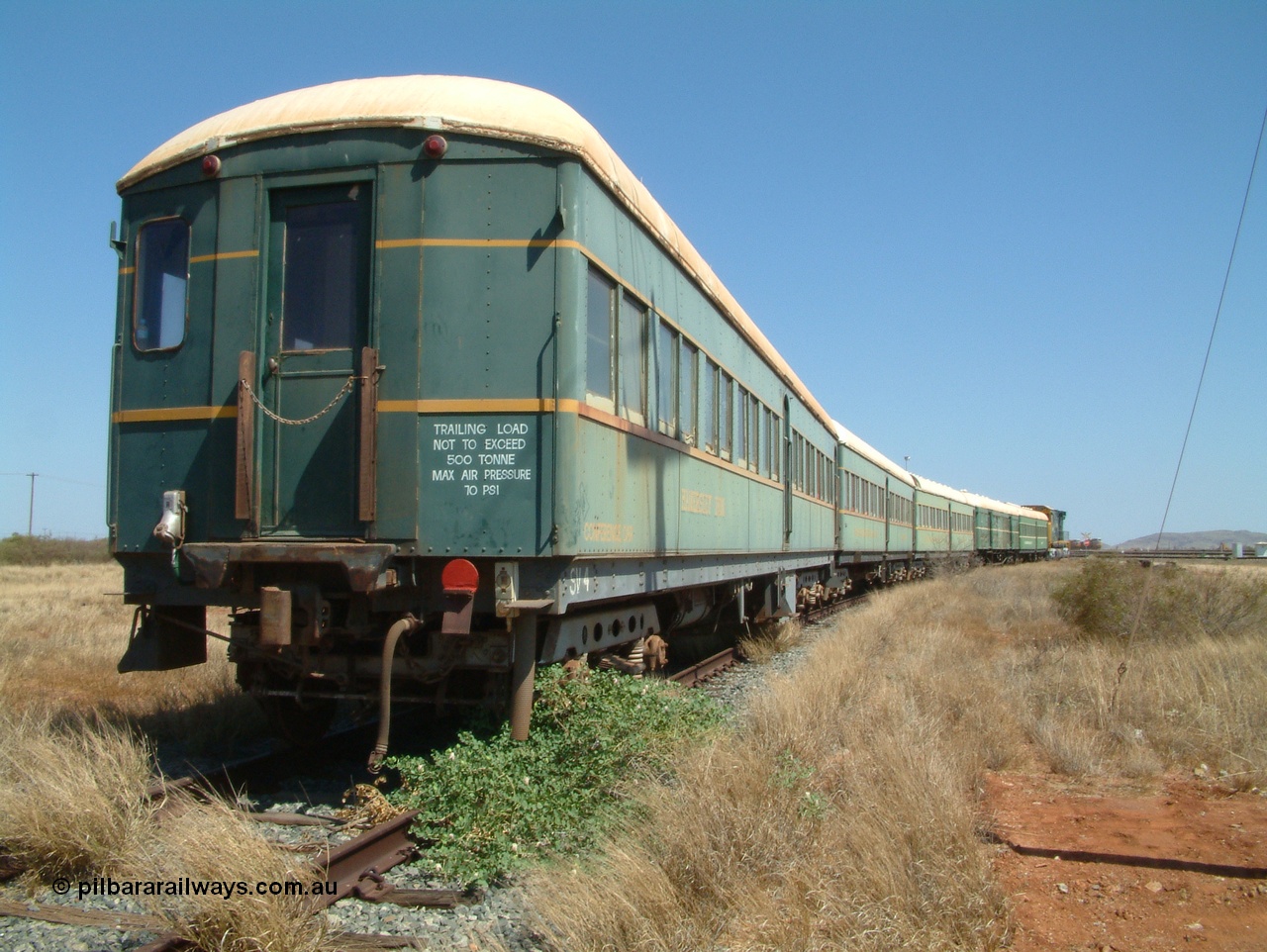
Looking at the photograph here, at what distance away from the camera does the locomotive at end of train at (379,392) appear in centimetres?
527

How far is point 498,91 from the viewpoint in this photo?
562cm

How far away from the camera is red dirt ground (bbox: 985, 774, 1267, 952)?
3.92 m

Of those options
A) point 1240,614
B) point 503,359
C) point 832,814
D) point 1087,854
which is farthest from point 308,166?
point 1240,614

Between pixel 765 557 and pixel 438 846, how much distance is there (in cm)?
720

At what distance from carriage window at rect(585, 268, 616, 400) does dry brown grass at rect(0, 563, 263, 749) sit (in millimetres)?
2693

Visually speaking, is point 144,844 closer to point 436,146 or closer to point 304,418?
point 304,418

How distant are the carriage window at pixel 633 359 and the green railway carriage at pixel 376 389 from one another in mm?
91

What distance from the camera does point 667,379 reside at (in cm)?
725

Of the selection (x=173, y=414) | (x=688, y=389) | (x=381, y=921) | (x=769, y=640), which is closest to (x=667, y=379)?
(x=688, y=389)

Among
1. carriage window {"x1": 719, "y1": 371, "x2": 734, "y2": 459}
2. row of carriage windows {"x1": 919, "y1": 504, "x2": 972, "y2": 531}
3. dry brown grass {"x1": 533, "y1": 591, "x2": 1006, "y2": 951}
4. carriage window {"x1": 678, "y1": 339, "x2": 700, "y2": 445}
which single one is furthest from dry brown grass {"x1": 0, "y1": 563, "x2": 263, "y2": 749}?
row of carriage windows {"x1": 919, "y1": 504, "x2": 972, "y2": 531}

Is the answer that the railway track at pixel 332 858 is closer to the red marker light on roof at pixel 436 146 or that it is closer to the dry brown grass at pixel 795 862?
the dry brown grass at pixel 795 862

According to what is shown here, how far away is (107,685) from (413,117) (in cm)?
627

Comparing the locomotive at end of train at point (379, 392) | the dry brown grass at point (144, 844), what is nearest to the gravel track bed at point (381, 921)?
the dry brown grass at point (144, 844)

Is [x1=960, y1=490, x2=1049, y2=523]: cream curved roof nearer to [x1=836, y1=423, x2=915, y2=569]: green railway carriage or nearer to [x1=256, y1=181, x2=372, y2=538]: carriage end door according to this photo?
[x1=836, y1=423, x2=915, y2=569]: green railway carriage
